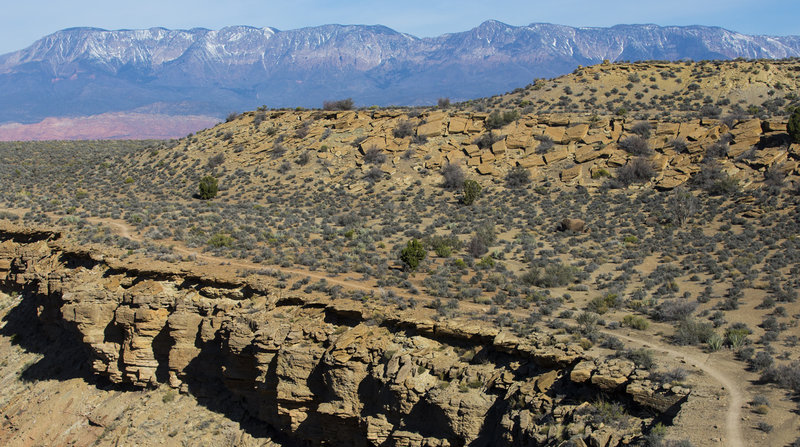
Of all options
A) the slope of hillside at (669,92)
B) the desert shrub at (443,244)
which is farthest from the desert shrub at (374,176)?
the slope of hillside at (669,92)

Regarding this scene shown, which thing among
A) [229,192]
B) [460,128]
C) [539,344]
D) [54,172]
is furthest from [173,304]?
[54,172]

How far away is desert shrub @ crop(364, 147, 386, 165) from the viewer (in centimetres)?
4062

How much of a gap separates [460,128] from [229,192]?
64.1 ft

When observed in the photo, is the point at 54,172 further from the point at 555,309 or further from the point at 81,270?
the point at 555,309

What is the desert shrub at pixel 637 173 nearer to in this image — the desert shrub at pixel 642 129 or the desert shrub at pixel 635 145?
the desert shrub at pixel 635 145

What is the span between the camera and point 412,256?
2162 cm

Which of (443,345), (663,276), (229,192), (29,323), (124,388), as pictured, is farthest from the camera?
(229,192)

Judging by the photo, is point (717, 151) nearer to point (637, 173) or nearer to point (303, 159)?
point (637, 173)

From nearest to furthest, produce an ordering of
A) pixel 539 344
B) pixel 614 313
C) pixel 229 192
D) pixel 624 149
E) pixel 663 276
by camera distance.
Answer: pixel 539 344, pixel 614 313, pixel 663 276, pixel 624 149, pixel 229 192

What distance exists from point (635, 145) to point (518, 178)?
808cm

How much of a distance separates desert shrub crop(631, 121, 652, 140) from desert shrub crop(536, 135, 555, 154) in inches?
223

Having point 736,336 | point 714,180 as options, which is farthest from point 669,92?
point 736,336

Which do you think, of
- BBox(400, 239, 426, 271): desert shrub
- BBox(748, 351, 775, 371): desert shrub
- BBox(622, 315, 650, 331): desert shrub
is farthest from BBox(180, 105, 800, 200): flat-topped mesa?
BBox(748, 351, 775, 371): desert shrub

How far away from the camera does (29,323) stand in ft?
73.0
